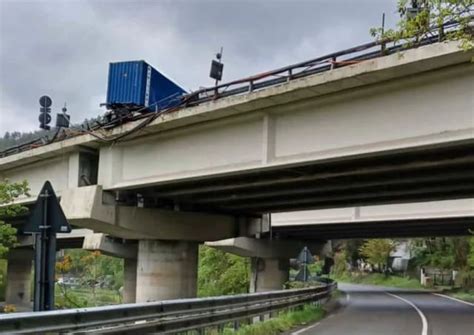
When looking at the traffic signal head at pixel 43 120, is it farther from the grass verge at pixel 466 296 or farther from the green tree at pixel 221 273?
the grass verge at pixel 466 296

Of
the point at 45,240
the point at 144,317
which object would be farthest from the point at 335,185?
the point at 45,240

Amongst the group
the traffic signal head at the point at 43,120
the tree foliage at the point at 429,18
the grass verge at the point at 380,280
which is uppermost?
the traffic signal head at the point at 43,120

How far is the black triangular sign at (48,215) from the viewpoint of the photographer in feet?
26.9

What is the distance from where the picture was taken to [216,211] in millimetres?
26312

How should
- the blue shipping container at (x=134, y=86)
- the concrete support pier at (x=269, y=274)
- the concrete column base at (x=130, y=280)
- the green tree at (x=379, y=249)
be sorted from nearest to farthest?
the blue shipping container at (x=134, y=86), the concrete support pier at (x=269, y=274), the concrete column base at (x=130, y=280), the green tree at (x=379, y=249)

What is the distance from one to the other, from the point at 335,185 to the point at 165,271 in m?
7.72

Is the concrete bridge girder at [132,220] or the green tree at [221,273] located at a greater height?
the concrete bridge girder at [132,220]

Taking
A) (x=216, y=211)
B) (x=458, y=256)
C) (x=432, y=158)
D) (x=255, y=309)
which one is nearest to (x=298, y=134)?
(x=432, y=158)

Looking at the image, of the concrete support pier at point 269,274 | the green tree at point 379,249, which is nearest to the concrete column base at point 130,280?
the concrete support pier at point 269,274

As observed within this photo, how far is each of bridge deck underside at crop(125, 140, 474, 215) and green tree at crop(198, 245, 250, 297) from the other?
70.6ft

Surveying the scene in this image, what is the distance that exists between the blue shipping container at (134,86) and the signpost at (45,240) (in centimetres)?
1281

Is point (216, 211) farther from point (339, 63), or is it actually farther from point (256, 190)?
point (339, 63)

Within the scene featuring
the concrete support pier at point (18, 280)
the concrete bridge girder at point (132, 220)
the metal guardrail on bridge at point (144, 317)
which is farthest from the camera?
the concrete support pier at point (18, 280)

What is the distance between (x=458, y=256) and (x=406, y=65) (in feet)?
175
